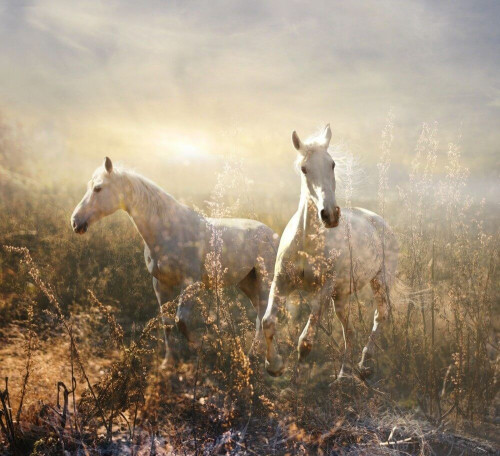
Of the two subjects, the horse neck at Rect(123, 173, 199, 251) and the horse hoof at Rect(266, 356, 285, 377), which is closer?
the horse hoof at Rect(266, 356, 285, 377)

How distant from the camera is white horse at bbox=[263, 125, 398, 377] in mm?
3586

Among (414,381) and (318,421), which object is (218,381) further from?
(414,381)

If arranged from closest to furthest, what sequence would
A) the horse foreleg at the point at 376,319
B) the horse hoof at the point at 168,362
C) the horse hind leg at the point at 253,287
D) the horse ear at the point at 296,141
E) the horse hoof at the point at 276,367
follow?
the horse ear at the point at 296,141 < the horse hoof at the point at 276,367 < the horse hoof at the point at 168,362 < the horse foreleg at the point at 376,319 < the horse hind leg at the point at 253,287

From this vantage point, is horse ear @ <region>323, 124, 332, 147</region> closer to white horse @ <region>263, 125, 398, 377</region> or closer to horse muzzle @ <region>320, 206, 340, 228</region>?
white horse @ <region>263, 125, 398, 377</region>

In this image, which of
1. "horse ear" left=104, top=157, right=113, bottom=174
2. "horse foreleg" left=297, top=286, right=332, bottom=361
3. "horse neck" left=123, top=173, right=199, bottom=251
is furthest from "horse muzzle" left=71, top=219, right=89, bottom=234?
"horse foreleg" left=297, top=286, right=332, bottom=361

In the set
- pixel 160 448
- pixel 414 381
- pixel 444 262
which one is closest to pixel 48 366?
pixel 160 448

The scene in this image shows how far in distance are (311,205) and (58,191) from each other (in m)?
8.91

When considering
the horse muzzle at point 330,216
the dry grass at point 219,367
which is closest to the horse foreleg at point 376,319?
→ the dry grass at point 219,367

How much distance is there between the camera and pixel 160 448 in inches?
131

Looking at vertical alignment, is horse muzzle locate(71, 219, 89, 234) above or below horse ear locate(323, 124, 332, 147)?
below

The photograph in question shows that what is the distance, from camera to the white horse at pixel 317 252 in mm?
3586

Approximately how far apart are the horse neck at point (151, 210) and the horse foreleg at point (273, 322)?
1736mm

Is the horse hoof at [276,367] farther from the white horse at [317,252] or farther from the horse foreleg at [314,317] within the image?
the horse foreleg at [314,317]

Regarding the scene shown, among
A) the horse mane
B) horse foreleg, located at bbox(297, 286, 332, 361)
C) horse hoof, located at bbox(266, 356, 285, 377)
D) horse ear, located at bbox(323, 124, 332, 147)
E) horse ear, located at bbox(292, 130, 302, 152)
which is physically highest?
horse ear, located at bbox(323, 124, 332, 147)
